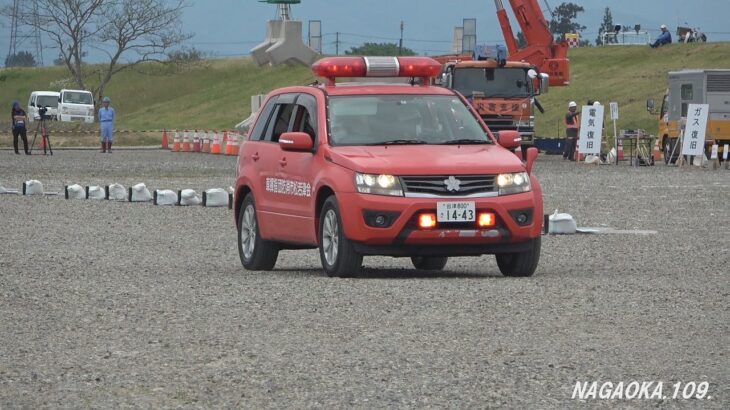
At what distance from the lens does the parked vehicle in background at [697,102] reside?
46.2 meters

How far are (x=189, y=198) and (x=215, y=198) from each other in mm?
519

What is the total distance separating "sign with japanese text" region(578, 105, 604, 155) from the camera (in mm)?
44781

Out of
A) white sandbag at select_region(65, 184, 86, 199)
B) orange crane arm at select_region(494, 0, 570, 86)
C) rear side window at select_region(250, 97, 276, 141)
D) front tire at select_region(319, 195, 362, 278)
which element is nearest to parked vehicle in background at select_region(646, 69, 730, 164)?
orange crane arm at select_region(494, 0, 570, 86)

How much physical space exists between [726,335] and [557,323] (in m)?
1.11

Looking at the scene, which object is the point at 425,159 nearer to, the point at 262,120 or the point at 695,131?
the point at 262,120

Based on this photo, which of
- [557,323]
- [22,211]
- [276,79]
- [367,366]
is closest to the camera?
[367,366]

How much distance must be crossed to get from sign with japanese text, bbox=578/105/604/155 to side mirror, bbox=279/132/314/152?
30.6 meters

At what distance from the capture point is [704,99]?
47.5 meters

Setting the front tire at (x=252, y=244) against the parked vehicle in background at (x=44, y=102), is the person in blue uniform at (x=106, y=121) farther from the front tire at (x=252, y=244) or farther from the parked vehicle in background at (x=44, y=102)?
the front tire at (x=252, y=244)

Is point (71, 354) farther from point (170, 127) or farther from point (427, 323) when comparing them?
point (170, 127)

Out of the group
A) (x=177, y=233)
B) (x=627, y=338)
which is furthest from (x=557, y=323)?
(x=177, y=233)

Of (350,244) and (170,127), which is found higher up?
(350,244)

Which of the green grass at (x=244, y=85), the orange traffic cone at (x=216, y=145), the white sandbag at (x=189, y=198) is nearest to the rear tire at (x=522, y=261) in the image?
the white sandbag at (x=189, y=198)

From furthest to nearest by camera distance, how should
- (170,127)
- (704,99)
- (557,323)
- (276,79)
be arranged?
(276,79) → (170,127) → (704,99) → (557,323)
